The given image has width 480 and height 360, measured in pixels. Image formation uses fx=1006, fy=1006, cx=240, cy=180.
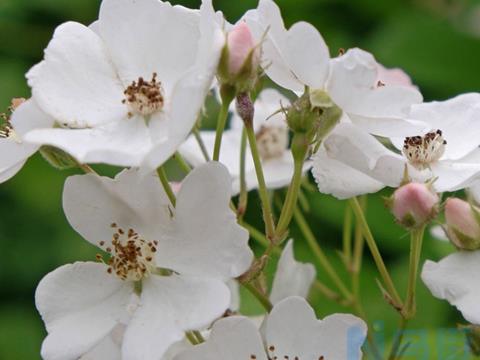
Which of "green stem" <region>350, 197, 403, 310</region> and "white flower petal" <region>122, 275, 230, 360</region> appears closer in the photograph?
"white flower petal" <region>122, 275, 230, 360</region>

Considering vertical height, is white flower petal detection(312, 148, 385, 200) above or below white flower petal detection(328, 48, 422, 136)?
below

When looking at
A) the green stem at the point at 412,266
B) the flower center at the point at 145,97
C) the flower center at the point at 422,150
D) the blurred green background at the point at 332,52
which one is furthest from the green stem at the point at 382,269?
the blurred green background at the point at 332,52

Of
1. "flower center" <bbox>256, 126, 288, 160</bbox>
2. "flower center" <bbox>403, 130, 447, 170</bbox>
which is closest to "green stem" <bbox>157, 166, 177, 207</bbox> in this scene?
"flower center" <bbox>403, 130, 447, 170</bbox>

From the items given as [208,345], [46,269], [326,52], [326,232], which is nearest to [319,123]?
[326,52]

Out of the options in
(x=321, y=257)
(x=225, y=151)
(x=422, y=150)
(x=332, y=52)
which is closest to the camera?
(x=422, y=150)

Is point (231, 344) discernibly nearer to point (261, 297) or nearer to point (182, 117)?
point (261, 297)

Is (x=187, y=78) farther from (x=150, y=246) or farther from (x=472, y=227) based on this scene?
(x=472, y=227)

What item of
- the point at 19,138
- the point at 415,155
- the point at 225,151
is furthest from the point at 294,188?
the point at 225,151

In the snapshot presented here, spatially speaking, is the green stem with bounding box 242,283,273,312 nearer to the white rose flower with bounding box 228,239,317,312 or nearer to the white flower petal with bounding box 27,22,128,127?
the white rose flower with bounding box 228,239,317,312
